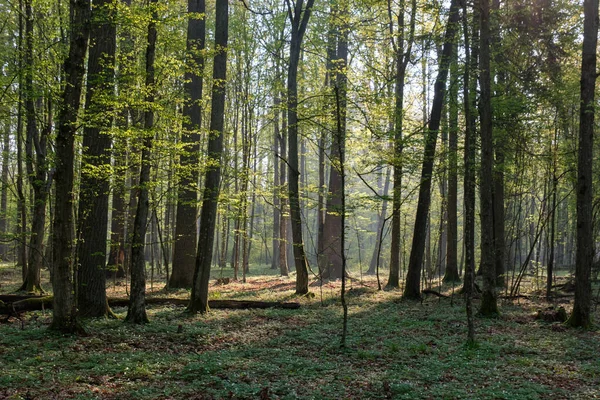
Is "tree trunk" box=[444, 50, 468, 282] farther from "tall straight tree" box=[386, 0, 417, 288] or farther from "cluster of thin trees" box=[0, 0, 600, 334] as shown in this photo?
"tall straight tree" box=[386, 0, 417, 288]

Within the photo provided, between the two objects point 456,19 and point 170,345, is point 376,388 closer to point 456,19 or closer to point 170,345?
point 170,345

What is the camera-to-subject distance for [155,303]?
1153 centimetres

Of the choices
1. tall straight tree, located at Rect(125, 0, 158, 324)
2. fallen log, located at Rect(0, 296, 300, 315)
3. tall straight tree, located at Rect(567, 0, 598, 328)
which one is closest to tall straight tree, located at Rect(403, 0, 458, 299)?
tall straight tree, located at Rect(567, 0, 598, 328)

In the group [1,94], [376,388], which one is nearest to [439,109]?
[376,388]

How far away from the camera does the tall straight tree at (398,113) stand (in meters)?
13.1

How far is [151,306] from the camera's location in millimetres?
11203

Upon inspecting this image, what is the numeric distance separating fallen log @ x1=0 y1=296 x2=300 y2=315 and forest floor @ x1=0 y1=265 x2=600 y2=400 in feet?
1.58

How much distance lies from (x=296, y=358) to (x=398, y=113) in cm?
846

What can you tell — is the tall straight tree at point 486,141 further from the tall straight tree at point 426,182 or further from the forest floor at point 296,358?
the tall straight tree at point 426,182

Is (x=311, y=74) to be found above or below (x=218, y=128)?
above

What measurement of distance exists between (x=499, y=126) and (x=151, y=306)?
11.2m

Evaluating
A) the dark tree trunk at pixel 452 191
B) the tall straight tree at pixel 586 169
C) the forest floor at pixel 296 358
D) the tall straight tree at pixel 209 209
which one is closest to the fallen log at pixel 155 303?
the forest floor at pixel 296 358

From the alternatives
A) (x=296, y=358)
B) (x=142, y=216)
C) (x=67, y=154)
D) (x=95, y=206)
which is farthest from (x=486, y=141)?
(x=95, y=206)

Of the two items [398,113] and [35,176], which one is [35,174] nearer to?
[35,176]
